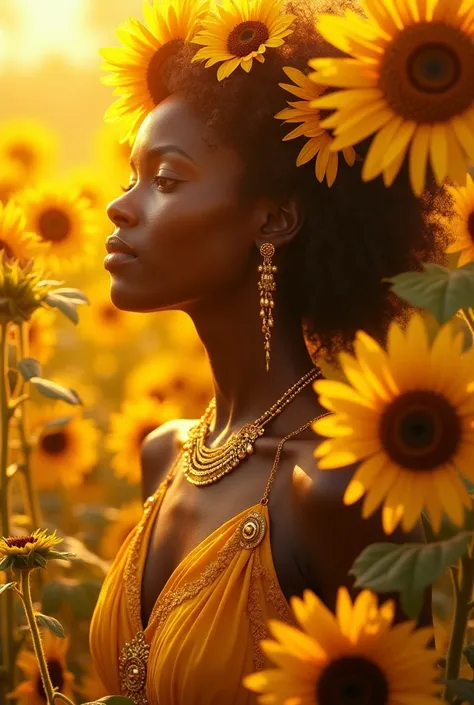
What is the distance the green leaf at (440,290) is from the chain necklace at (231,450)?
32.8 inches

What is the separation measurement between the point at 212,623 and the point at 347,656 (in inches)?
25.3

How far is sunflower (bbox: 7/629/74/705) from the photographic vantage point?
2627 millimetres

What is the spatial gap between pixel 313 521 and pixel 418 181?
78 cm

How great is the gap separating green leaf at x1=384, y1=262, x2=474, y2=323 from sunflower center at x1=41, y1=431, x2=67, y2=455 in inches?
97.3

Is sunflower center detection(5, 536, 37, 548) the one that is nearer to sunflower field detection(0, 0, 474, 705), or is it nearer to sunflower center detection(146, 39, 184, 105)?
sunflower field detection(0, 0, 474, 705)

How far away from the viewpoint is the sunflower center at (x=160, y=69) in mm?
2469

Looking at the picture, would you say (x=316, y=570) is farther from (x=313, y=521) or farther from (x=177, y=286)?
(x=177, y=286)

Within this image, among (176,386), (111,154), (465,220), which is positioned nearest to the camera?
(465,220)

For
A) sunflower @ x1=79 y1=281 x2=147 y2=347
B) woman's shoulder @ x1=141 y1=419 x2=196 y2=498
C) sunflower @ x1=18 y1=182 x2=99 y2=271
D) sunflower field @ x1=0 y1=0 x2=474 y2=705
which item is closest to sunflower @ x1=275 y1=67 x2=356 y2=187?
sunflower field @ x1=0 y1=0 x2=474 y2=705

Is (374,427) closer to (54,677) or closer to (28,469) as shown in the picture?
(54,677)

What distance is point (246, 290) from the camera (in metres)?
2.37

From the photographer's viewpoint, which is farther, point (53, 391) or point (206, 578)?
Answer: point (53, 391)

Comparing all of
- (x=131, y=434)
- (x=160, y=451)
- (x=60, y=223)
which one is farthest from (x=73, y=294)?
(x=131, y=434)

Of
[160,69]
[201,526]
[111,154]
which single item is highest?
[111,154]
